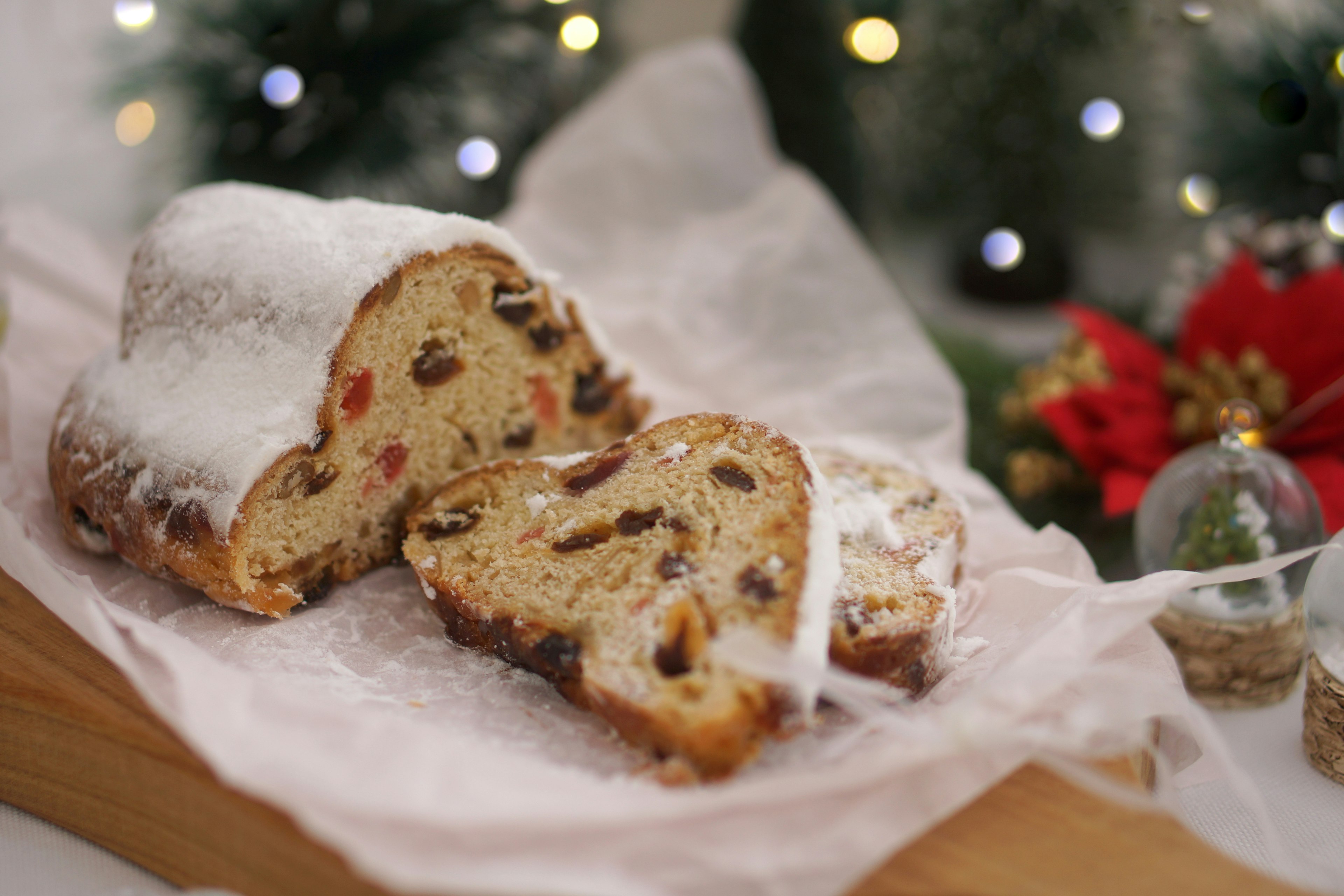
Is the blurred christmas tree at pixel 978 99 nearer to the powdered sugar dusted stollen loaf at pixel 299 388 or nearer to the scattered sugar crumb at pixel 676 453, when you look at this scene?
the powdered sugar dusted stollen loaf at pixel 299 388

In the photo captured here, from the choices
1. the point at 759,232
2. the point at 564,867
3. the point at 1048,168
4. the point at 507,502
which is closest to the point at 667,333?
the point at 759,232

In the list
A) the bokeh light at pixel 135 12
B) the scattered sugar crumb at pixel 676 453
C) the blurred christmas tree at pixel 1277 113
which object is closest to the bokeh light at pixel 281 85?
the bokeh light at pixel 135 12

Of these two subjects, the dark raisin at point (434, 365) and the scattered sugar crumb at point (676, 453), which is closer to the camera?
the scattered sugar crumb at point (676, 453)

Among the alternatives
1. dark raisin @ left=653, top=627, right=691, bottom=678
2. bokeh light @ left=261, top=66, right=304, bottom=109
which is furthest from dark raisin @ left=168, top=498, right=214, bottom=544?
bokeh light @ left=261, top=66, right=304, bottom=109

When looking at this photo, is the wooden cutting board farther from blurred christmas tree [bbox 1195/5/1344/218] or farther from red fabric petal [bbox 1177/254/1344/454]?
blurred christmas tree [bbox 1195/5/1344/218]

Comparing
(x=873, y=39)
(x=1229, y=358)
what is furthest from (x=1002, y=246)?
(x=1229, y=358)

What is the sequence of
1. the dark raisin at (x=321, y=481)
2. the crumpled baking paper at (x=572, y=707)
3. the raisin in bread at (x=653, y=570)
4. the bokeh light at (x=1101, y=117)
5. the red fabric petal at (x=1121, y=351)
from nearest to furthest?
the crumpled baking paper at (x=572, y=707) < the raisin in bread at (x=653, y=570) < the dark raisin at (x=321, y=481) < the red fabric petal at (x=1121, y=351) < the bokeh light at (x=1101, y=117)

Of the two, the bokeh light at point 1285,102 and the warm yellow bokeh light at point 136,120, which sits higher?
the bokeh light at point 1285,102
